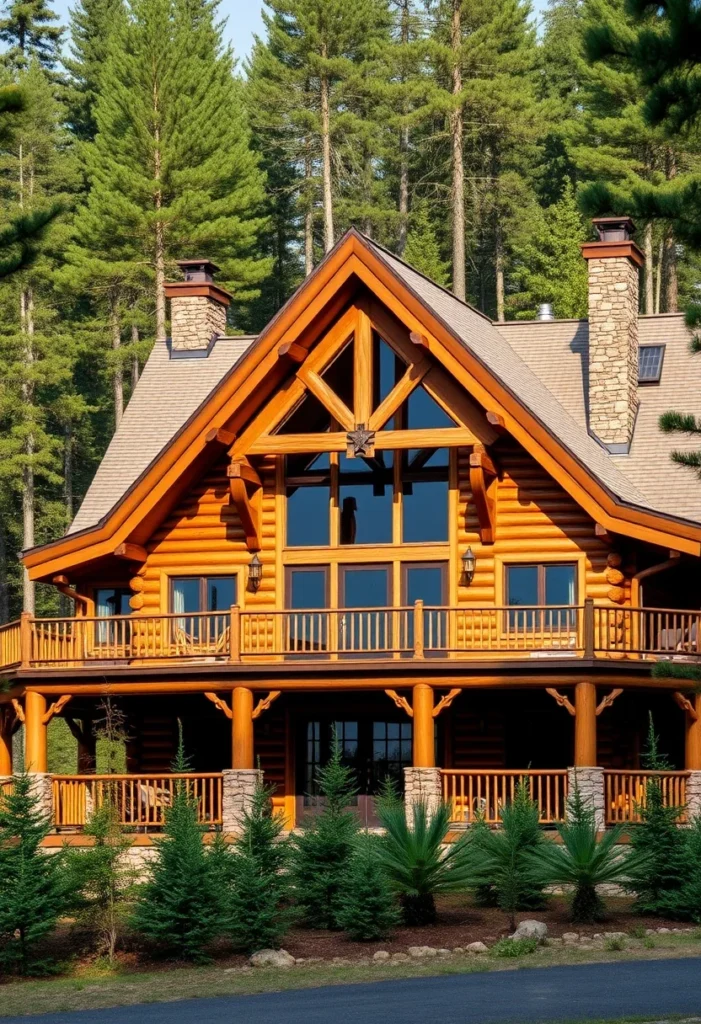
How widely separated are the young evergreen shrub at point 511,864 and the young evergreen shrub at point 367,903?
54.3 inches

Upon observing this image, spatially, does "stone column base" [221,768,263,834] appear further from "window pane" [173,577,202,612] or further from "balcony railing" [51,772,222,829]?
"window pane" [173,577,202,612]

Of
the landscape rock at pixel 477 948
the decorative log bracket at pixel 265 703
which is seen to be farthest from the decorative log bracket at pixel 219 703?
the landscape rock at pixel 477 948

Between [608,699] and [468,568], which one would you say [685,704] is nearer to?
[608,699]

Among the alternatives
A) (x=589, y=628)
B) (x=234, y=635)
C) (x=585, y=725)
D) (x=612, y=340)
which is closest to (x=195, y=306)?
(x=612, y=340)

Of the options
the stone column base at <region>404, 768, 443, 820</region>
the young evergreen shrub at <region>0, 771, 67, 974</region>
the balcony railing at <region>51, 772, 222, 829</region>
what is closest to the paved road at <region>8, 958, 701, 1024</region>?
the young evergreen shrub at <region>0, 771, 67, 974</region>

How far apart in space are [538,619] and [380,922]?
8760mm

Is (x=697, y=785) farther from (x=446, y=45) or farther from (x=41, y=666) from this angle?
(x=446, y=45)

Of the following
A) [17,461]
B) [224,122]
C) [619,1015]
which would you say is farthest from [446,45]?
[619,1015]

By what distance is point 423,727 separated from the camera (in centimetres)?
2711

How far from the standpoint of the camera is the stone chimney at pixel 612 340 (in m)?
30.7

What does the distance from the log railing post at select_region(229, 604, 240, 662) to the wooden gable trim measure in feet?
7.85

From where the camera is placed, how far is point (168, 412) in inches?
1302

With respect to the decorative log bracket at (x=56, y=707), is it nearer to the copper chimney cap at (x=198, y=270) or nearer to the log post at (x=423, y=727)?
the log post at (x=423, y=727)

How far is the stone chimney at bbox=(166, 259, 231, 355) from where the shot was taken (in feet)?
112
